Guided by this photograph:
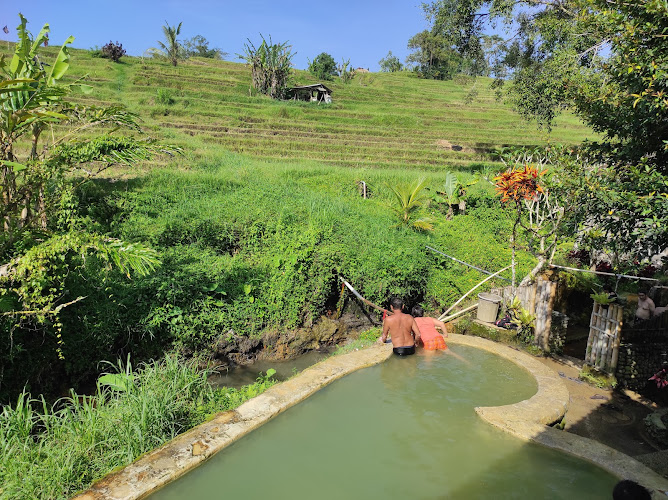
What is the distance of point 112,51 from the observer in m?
30.7

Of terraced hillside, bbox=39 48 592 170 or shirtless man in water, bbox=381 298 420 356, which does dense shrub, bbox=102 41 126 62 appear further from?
shirtless man in water, bbox=381 298 420 356

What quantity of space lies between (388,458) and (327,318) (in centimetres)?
391

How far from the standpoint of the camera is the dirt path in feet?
14.5

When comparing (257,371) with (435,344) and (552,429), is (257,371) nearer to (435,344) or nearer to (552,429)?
(435,344)

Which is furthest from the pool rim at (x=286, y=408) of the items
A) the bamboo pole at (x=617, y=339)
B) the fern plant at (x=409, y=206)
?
the fern plant at (x=409, y=206)

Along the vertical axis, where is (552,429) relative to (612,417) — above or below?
above

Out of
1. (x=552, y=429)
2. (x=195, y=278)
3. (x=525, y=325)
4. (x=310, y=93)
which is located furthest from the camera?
(x=310, y=93)

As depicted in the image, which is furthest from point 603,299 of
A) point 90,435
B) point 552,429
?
point 90,435

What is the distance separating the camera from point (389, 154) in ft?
59.0

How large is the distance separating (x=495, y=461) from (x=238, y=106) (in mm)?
22142

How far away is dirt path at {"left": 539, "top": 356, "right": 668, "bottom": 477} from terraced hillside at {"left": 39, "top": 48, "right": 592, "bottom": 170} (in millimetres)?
11731

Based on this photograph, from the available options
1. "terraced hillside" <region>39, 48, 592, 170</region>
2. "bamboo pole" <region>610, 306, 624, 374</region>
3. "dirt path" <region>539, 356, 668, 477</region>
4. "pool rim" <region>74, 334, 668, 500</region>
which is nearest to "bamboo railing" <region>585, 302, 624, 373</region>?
"bamboo pole" <region>610, 306, 624, 374</region>

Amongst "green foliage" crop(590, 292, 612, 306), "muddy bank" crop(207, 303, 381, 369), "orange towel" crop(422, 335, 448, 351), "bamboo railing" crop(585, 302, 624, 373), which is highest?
"green foliage" crop(590, 292, 612, 306)

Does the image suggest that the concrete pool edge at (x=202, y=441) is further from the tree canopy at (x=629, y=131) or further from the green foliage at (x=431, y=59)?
the green foliage at (x=431, y=59)
